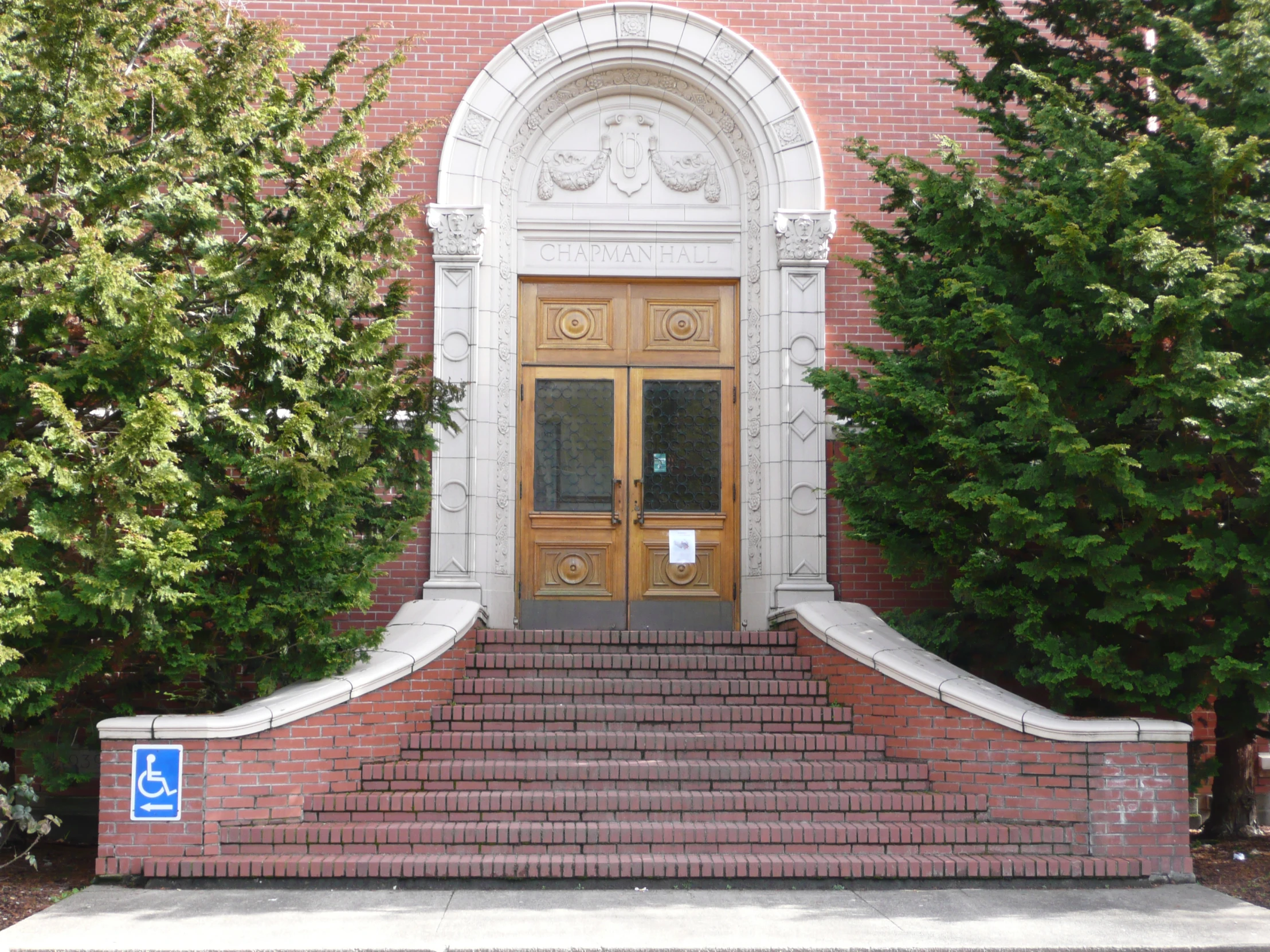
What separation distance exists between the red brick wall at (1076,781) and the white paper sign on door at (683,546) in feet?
10.0

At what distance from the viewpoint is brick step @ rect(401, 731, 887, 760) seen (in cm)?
727

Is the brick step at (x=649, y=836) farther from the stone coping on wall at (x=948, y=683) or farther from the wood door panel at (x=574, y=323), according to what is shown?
the wood door panel at (x=574, y=323)

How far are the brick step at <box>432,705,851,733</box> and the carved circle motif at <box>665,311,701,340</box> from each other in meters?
3.78

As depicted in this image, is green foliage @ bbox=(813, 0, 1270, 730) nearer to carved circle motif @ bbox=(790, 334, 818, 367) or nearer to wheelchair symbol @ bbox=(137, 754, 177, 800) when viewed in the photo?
carved circle motif @ bbox=(790, 334, 818, 367)

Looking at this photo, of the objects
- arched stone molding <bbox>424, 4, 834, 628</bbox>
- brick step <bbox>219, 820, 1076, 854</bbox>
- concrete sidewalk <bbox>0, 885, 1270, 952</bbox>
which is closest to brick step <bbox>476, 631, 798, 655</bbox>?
arched stone molding <bbox>424, 4, 834, 628</bbox>

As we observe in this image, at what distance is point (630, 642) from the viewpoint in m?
8.44

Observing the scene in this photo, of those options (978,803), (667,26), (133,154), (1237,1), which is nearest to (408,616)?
(133,154)

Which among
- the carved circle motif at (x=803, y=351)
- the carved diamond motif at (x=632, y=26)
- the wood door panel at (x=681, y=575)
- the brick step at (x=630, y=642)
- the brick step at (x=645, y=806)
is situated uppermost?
the carved diamond motif at (x=632, y=26)

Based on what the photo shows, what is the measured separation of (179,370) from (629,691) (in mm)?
3769

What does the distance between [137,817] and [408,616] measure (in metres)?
2.67

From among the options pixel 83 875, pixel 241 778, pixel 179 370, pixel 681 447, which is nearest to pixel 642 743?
pixel 241 778

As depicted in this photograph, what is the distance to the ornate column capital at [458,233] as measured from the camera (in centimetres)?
947

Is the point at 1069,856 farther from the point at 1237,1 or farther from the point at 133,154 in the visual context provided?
the point at 133,154

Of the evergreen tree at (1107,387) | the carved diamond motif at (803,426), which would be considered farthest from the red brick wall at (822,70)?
the evergreen tree at (1107,387)
